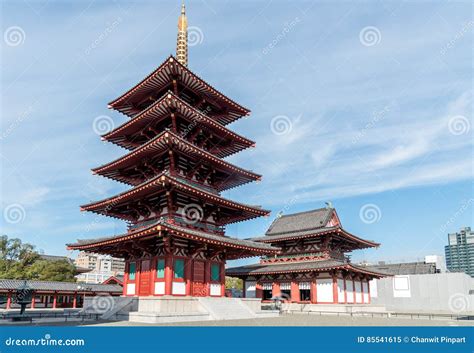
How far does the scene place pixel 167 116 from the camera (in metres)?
30.3

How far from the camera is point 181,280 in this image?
26828mm

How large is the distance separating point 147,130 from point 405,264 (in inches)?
2378

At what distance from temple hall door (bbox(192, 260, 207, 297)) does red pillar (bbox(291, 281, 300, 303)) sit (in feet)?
53.7

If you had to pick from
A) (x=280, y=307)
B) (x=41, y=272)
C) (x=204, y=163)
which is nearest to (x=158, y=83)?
(x=204, y=163)

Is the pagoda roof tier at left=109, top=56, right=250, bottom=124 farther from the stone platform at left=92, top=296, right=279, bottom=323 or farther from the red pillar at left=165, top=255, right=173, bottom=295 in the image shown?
the stone platform at left=92, top=296, right=279, bottom=323

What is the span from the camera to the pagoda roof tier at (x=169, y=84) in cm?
2962

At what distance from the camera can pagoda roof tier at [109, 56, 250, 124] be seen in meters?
29.6

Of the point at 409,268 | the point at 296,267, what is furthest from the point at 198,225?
the point at 409,268

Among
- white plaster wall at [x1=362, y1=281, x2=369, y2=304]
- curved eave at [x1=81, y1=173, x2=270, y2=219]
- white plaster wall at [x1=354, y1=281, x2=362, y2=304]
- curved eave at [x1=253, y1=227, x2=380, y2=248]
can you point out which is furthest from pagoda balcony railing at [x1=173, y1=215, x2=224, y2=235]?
white plaster wall at [x1=362, y1=281, x2=369, y2=304]

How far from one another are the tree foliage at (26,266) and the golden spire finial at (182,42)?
43163 millimetres

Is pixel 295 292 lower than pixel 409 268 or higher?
lower

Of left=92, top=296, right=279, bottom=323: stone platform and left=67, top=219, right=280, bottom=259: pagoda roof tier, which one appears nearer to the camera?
left=92, top=296, right=279, bottom=323: stone platform

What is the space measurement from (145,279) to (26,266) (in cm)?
4450

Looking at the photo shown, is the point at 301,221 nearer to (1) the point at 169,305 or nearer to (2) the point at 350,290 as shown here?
(2) the point at 350,290
